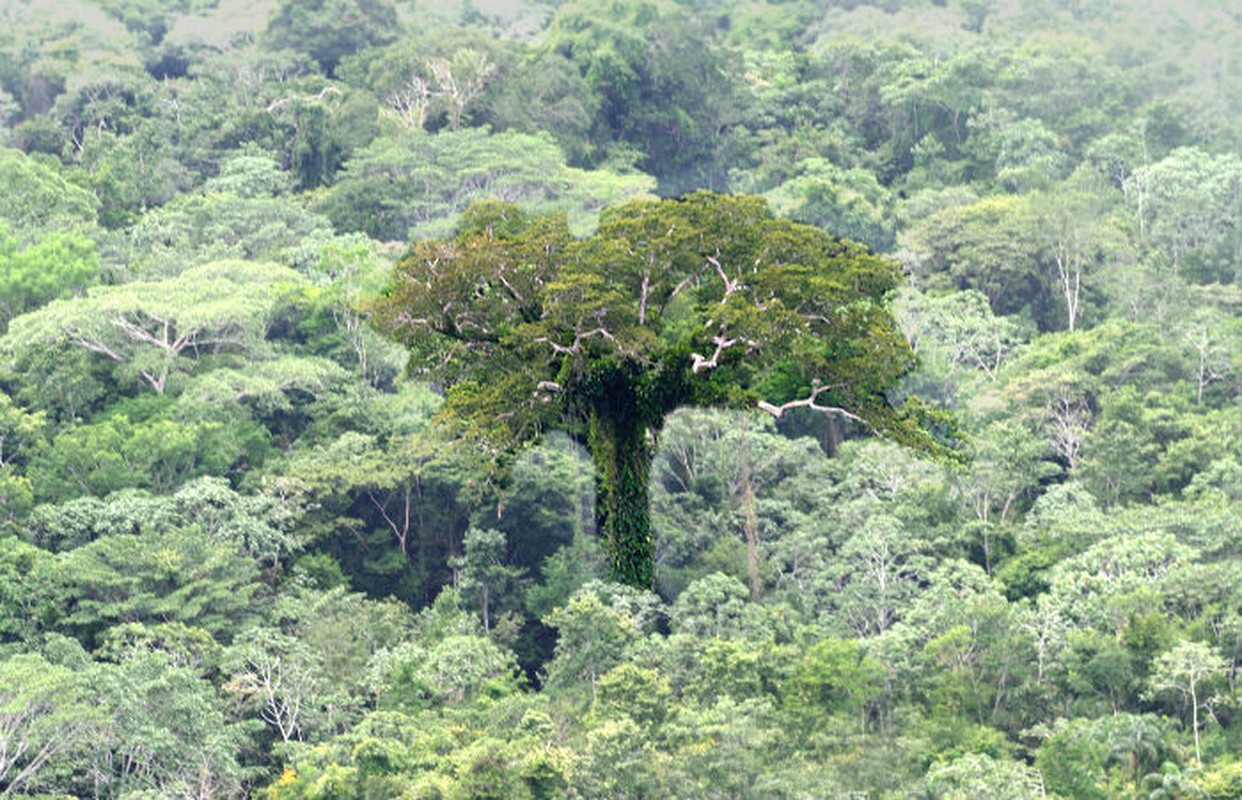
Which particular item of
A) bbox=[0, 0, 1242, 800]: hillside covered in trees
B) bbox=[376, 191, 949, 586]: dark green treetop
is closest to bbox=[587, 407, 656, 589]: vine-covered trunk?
bbox=[376, 191, 949, 586]: dark green treetop

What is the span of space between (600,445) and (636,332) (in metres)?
1.09

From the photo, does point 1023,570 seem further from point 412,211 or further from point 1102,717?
point 412,211

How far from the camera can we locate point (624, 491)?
797 inches

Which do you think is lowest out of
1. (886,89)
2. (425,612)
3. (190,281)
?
(425,612)

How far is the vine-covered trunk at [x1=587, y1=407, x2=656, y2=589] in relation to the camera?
790 inches

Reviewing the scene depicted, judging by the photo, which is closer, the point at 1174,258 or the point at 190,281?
the point at 190,281

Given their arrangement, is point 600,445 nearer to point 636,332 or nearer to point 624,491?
point 624,491

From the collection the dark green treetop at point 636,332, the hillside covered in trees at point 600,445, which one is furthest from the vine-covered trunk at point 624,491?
the hillside covered in trees at point 600,445

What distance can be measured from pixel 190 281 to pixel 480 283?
13.1 m

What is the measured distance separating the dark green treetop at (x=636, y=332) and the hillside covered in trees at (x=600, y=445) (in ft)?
0.17

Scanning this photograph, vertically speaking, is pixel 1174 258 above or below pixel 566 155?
below

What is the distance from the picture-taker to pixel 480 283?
20.4 m

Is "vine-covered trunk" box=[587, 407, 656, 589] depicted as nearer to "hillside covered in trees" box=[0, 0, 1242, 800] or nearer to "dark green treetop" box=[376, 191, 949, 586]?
"dark green treetop" box=[376, 191, 949, 586]

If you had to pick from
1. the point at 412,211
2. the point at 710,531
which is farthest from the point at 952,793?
the point at 412,211
